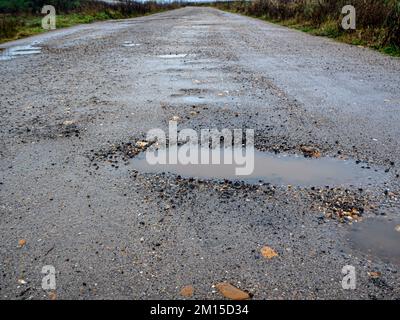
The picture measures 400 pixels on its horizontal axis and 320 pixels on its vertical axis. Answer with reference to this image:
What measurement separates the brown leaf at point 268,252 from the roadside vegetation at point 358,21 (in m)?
8.73

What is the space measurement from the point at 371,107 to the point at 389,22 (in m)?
6.72

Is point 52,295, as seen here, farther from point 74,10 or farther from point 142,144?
point 74,10

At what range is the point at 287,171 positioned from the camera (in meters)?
3.35

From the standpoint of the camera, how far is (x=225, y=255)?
7.66ft

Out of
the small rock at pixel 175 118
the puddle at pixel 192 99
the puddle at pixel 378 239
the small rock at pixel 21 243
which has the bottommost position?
the small rock at pixel 21 243

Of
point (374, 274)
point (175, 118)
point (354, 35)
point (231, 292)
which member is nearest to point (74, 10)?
point (354, 35)

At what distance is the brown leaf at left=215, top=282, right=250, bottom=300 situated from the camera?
2.02 metres

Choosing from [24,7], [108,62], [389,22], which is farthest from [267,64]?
[24,7]

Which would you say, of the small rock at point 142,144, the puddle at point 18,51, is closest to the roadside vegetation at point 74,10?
the puddle at point 18,51

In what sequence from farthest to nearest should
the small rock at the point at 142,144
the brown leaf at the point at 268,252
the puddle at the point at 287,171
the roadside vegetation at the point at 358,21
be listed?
the roadside vegetation at the point at 358,21 → the small rock at the point at 142,144 → the puddle at the point at 287,171 → the brown leaf at the point at 268,252

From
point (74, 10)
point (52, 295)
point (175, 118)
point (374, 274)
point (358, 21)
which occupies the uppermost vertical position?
point (74, 10)

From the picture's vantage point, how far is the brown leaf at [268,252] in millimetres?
2324

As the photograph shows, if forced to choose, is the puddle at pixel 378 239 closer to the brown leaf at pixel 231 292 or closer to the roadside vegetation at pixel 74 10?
the brown leaf at pixel 231 292

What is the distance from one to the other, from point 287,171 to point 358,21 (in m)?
11.0
